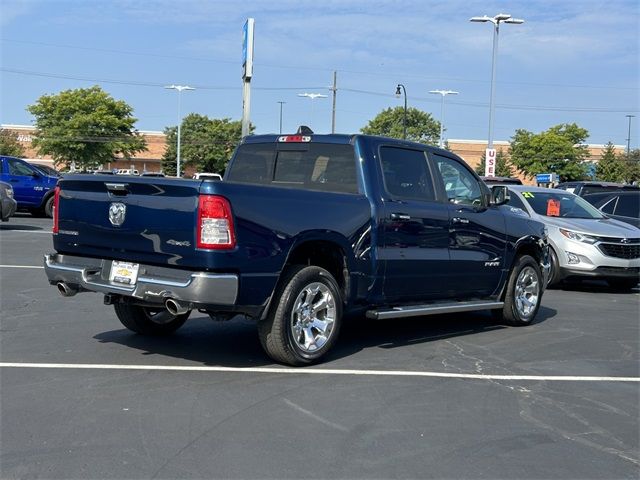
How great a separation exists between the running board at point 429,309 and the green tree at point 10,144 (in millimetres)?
65790

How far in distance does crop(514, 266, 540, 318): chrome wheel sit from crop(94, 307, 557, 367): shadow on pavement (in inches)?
13.3

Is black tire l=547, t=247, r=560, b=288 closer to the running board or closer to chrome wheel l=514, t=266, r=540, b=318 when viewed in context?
chrome wheel l=514, t=266, r=540, b=318

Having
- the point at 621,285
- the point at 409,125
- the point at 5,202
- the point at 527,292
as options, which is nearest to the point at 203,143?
the point at 409,125

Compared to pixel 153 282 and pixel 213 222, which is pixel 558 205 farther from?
pixel 153 282

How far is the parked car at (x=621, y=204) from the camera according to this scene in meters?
15.2

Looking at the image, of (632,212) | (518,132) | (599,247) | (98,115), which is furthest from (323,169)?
(518,132)

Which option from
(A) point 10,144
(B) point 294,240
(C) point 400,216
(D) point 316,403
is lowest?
(D) point 316,403

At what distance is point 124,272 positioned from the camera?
583 cm

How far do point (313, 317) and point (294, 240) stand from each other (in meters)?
0.76

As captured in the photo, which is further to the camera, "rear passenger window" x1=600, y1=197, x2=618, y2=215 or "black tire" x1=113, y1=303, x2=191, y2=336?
"rear passenger window" x1=600, y1=197, x2=618, y2=215

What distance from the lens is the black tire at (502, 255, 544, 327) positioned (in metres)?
8.54

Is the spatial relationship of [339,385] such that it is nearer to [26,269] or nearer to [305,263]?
[305,263]

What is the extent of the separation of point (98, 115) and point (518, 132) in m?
37.8

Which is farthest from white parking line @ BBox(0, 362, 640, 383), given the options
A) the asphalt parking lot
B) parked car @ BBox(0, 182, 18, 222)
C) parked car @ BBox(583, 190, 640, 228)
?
parked car @ BBox(0, 182, 18, 222)
